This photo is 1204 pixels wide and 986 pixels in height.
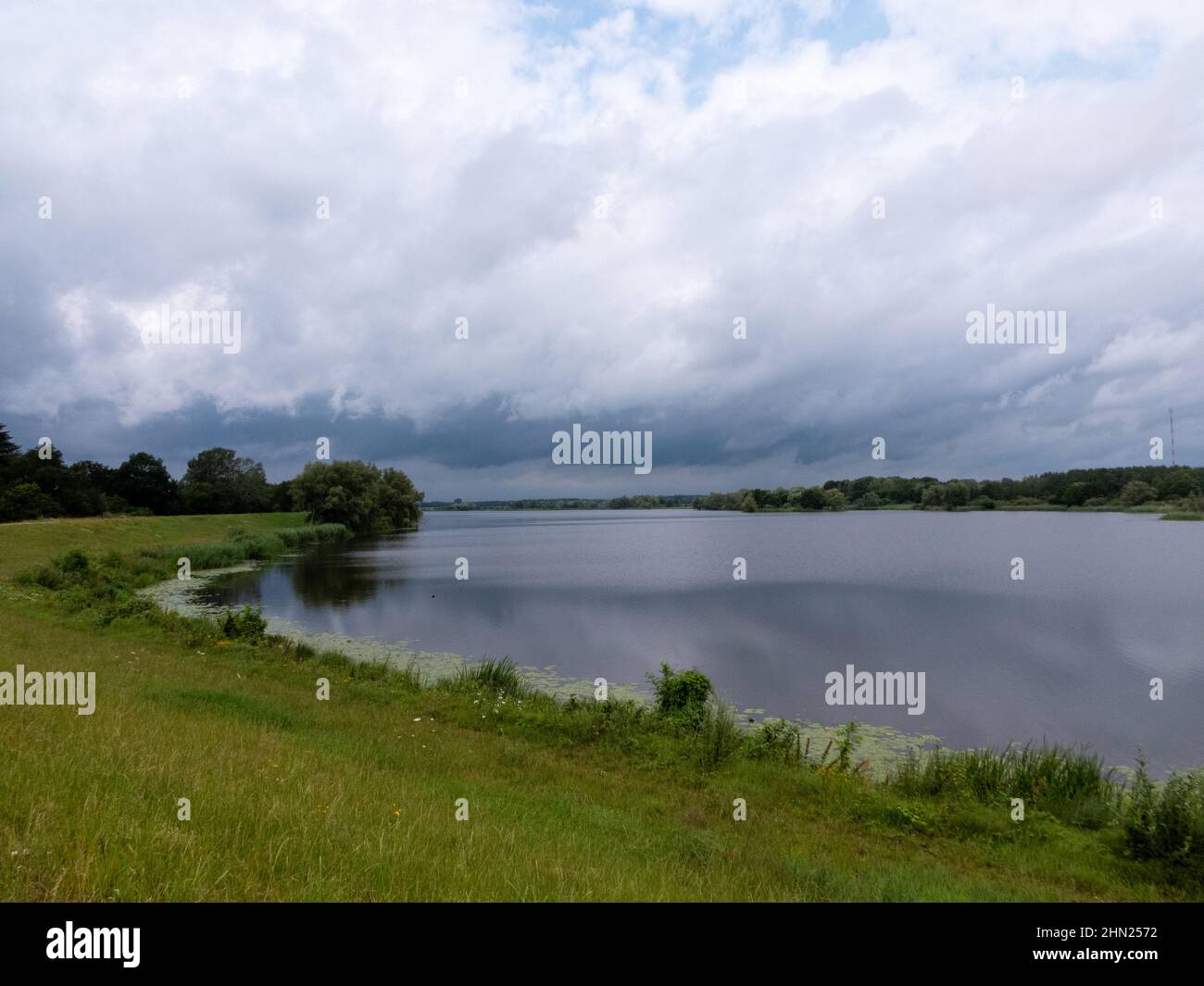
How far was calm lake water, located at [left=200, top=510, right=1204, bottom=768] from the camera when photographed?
56.3 feet

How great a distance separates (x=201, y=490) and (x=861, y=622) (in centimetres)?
11100

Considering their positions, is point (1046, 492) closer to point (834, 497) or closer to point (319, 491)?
point (834, 497)

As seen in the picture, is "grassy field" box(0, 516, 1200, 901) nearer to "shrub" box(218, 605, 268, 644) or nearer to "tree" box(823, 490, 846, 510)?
"shrub" box(218, 605, 268, 644)

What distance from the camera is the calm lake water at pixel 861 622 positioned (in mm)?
17156

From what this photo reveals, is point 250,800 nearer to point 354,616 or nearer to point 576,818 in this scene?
point 576,818

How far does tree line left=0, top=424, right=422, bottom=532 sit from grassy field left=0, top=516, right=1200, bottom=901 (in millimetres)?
76590

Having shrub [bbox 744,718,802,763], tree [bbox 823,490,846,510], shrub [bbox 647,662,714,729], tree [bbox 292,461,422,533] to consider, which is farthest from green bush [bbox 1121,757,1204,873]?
tree [bbox 823,490,846,510]

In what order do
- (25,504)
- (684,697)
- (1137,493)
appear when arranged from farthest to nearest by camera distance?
(1137,493), (25,504), (684,697)

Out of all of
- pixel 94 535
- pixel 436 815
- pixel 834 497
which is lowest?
pixel 436 815

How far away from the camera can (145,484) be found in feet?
326

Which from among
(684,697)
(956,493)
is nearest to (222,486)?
(684,697)

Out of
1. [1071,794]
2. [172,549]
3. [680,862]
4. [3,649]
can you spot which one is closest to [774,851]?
[680,862]

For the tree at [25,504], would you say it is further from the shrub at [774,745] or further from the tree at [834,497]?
the tree at [834,497]

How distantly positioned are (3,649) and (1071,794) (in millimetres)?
22143
